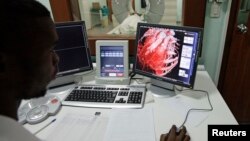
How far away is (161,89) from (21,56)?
875 mm

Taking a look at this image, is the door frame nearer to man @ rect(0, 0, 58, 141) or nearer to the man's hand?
the man's hand

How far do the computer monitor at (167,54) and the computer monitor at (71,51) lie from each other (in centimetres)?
32

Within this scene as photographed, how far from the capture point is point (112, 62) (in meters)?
1.34

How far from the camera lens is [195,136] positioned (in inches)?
35.8

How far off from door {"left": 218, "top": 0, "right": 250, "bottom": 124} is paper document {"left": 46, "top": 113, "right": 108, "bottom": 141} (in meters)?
1.03

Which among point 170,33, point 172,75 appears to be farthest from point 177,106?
point 170,33

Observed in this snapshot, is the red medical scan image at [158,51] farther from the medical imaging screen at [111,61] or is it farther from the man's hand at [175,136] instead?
the man's hand at [175,136]

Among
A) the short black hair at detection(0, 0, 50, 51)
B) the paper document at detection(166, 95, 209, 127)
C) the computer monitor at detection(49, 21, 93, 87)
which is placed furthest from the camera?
the computer monitor at detection(49, 21, 93, 87)

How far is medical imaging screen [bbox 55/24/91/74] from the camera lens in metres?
1.28

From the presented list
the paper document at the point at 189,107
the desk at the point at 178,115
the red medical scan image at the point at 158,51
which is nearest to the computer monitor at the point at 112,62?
the red medical scan image at the point at 158,51

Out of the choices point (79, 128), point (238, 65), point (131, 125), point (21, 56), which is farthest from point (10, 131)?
point (238, 65)

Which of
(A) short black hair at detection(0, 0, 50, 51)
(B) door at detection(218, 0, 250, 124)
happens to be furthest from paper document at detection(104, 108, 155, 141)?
(B) door at detection(218, 0, 250, 124)

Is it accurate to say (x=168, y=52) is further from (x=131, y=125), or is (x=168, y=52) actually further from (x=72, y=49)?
(x=72, y=49)

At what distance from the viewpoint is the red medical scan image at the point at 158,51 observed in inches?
45.2
